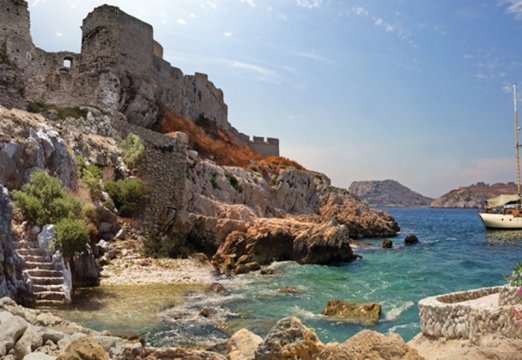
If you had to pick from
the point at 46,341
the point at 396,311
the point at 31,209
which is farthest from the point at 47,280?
the point at 396,311

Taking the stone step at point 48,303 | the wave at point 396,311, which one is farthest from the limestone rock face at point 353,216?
the stone step at point 48,303

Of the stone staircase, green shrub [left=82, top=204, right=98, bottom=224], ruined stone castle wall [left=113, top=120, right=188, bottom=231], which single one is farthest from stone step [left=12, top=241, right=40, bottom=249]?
ruined stone castle wall [left=113, top=120, right=188, bottom=231]

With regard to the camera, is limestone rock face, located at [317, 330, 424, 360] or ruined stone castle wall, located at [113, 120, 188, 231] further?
ruined stone castle wall, located at [113, 120, 188, 231]

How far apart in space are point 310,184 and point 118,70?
21930mm

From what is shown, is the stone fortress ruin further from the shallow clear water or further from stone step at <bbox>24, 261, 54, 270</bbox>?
the shallow clear water

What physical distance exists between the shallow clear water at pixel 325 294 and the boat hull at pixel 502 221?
29.6 metres

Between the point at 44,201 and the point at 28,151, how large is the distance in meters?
2.37

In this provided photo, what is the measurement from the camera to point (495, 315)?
7.01 meters

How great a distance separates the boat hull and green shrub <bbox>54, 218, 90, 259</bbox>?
56.7m

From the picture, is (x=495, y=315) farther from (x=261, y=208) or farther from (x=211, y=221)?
(x=261, y=208)

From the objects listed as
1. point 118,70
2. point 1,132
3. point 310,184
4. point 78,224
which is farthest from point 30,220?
point 310,184

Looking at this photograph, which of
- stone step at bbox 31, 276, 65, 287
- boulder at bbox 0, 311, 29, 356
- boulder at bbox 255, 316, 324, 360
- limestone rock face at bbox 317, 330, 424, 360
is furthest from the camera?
stone step at bbox 31, 276, 65, 287

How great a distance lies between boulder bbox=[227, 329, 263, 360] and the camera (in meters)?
7.74

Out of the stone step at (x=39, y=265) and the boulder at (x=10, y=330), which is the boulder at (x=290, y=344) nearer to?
the boulder at (x=10, y=330)
